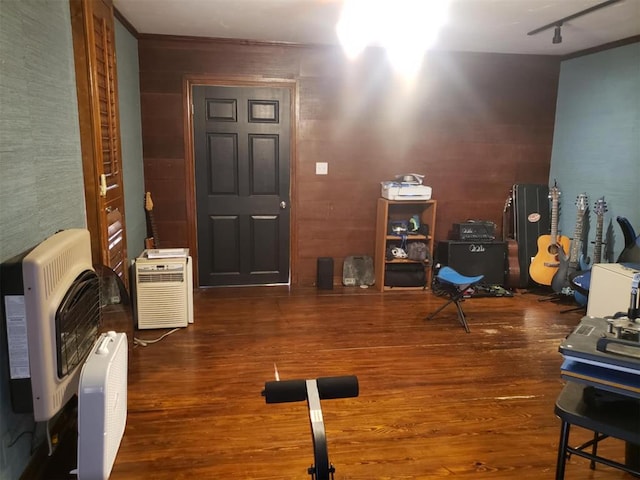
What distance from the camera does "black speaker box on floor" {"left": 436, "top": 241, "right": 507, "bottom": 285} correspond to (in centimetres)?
486

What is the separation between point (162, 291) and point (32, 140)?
1878mm

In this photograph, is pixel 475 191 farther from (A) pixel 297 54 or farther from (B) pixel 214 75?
(B) pixel 214 75

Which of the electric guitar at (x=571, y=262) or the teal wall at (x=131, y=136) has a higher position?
the teal wall at (x=131, y=136)

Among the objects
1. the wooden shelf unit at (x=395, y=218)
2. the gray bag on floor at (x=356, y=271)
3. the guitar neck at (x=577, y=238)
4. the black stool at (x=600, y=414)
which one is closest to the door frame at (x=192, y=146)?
the gray bag on floor at (x=356, y=271)

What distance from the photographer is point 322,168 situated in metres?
4.85

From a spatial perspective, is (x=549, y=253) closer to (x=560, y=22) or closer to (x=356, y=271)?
(x=356, y=271)

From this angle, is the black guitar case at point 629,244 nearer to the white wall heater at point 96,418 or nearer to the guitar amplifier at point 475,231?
the guitar amplifier at point 475,231

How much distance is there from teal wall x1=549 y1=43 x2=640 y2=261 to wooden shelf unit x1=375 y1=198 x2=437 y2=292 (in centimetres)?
148

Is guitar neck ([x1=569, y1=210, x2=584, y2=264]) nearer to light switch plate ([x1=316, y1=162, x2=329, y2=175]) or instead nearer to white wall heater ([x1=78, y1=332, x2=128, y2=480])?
light switch plate ([x1=316, y1=162, x2=329, y2=175])

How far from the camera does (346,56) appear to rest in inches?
185

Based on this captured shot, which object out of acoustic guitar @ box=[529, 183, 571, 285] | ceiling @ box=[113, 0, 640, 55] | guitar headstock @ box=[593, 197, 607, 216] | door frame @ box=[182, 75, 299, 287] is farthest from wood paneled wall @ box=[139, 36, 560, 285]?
guitar headstock @ box=[593, 197, 607, 216]

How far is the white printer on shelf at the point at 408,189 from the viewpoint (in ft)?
15.4

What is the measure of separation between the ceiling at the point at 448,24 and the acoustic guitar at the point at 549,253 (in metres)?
1.57

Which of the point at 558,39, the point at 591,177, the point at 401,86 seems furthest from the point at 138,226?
the point at 591,177
